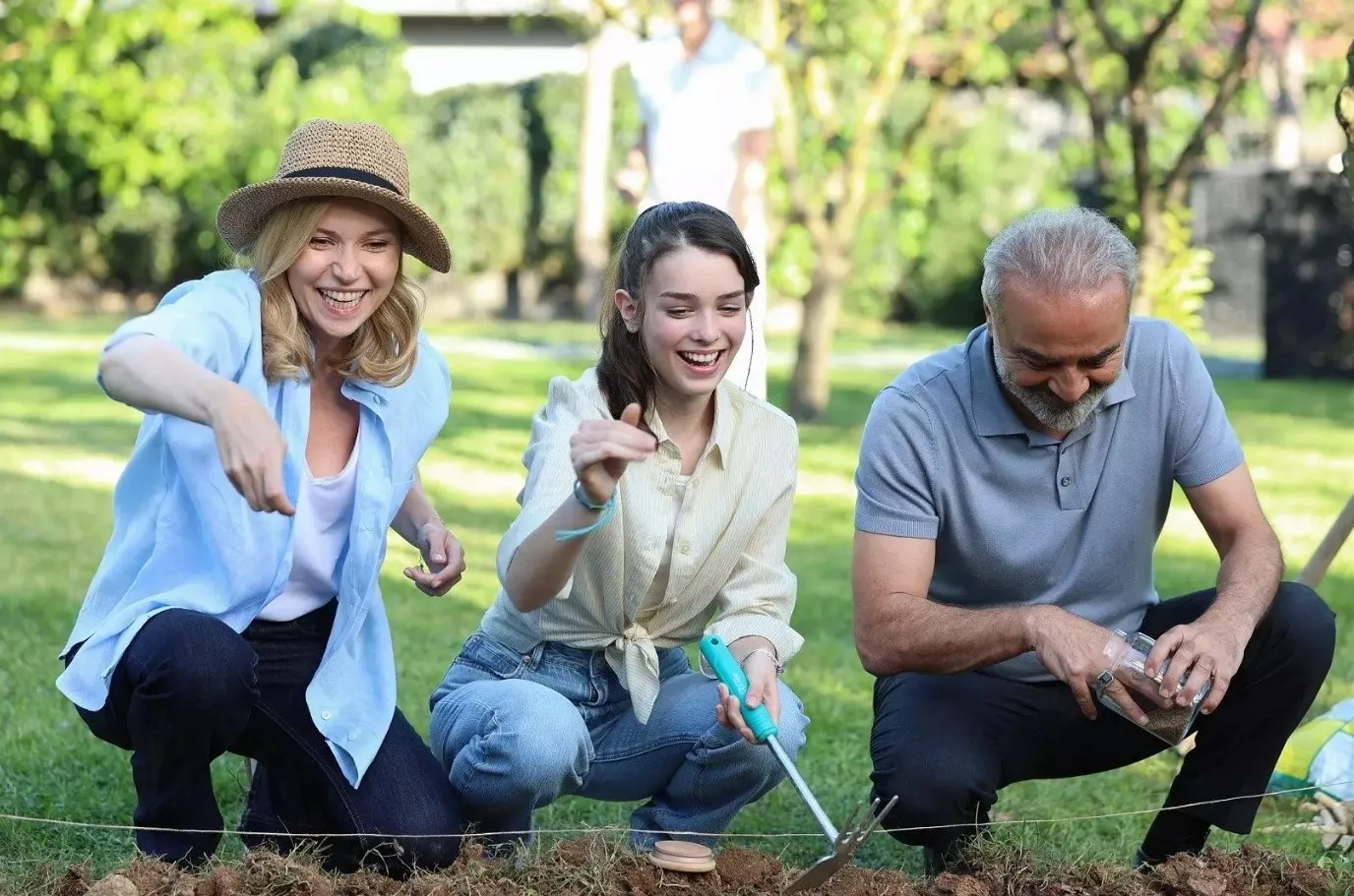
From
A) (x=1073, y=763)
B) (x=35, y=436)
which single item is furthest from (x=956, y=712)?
(x=35, y=436)

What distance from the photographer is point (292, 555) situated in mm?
3053

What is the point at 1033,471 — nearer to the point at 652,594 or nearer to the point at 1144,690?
the point at 1144,690

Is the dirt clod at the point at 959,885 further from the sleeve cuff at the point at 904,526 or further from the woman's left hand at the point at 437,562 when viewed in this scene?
the woman's left hand at the point at 437,562

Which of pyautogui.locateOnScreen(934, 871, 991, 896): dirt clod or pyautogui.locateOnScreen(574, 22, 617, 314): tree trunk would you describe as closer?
pyautogui.locateOnScreen(934, 871, 991, 896): dirt clod

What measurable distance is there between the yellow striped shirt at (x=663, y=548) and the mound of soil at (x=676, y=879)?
0.34m

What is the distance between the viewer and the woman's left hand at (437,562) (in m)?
3.07

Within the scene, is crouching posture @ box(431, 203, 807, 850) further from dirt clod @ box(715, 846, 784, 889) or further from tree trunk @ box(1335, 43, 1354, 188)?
tree trunk @ box(1335, 43, 1354, 188)

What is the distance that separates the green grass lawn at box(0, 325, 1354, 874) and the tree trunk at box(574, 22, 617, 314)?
14.9 feet

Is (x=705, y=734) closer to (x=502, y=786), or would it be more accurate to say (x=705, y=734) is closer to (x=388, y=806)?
(x=502, y=786)

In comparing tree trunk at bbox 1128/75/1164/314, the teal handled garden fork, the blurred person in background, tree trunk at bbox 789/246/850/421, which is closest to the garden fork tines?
the teal handled garden fork

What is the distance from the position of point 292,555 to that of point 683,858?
0.82 m

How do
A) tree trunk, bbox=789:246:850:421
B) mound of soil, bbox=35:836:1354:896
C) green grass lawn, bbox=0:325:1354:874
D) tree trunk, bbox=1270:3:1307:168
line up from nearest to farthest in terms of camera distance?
mound of soil, bbox=35:836:1354:896 → green grass lawn, bbox=0:325:1354:874 → tree trunk, bbox=789:246:850:421 → tree trunk, bbox=1270:3:1307:168

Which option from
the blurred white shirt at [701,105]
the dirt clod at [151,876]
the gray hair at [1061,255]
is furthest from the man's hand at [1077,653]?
the blurred white shirt at [701,105]

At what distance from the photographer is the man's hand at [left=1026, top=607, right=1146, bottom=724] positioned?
2.90 m
